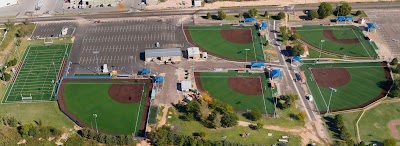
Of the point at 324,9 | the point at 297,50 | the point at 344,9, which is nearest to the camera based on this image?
the point at 297,50

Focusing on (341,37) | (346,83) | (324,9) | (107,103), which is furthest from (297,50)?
(107,103)

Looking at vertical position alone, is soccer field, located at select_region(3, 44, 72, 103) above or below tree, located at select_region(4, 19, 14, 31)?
below

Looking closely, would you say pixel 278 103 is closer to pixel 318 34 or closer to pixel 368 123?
pixel 368 123

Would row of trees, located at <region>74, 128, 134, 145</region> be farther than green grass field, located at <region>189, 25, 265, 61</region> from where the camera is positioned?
No

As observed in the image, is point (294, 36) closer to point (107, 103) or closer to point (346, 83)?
point (346, 83)

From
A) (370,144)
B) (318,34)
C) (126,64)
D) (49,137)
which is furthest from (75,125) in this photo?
(318,34)

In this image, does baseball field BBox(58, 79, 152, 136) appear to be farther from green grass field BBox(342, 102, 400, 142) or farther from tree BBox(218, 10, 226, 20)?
green grass field BBox(342, 102, 400, 142)

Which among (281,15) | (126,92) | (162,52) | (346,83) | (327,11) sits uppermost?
(327,11)

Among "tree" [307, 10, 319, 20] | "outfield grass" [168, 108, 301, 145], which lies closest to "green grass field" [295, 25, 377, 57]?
"tree" [307, 10, 319, 20]
